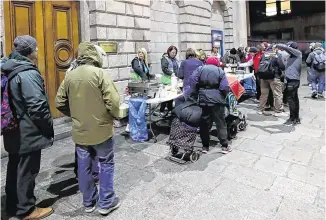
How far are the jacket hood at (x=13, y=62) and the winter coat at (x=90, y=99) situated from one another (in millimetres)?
439

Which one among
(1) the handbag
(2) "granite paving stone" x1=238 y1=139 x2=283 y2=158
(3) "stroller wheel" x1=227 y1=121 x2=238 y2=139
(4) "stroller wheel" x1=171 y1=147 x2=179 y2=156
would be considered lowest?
(2) "granite paving stone" x1=238 y1=139 x2=283 y2=158

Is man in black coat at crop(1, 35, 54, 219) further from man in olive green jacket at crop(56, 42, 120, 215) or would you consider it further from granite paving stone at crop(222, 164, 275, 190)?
granite paving stone at crop(222, 164, 275, 190)

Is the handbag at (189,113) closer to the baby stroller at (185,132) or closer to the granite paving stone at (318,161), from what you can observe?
the baby stroller at (185,132)

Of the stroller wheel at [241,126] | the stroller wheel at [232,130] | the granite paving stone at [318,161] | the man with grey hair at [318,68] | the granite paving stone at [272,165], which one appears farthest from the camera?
the man with grey hair at [318,68]

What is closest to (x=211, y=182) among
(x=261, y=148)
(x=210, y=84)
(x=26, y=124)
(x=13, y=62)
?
(x=210, y=84)

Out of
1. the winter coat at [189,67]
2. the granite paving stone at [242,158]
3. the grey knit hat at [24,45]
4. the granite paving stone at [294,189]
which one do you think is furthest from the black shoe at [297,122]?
the grey knit hat at [24,45]

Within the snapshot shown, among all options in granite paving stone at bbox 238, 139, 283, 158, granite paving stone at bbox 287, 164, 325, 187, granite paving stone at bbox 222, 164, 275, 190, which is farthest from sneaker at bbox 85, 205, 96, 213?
granite paving stone at bbox 238, 139, 283, 158

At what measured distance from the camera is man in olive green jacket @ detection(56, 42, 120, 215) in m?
3.07

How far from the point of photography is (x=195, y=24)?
11.1 meters

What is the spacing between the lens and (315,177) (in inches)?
168

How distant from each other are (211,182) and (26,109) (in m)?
2.46

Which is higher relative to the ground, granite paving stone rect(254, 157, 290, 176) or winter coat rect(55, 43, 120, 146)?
winter coat rect(55, 43, 120, 146)

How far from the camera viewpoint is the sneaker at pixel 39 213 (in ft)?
10.2

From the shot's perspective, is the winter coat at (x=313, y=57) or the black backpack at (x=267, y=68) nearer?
the black backpack at (x=267, y=68)
